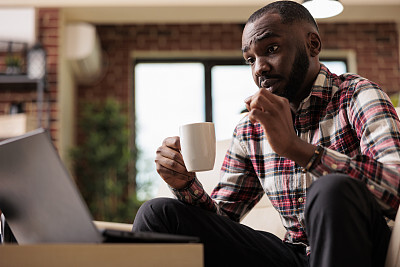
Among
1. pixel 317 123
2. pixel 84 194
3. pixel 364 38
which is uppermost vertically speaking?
pixel 364 38

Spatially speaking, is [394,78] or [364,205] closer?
[364,205]

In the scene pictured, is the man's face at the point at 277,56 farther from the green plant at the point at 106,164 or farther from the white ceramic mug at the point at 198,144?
the green plant at the point at 106,164

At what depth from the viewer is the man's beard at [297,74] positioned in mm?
1229

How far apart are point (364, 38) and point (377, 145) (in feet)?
15.1

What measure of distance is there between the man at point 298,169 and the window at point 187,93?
366 cm

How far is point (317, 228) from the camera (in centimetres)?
79

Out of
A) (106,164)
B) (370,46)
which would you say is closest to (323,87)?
(106,164)

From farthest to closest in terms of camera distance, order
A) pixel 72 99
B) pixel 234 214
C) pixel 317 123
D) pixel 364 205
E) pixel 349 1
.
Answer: pixel 72 99, pixel 349 1, pixel 234 214, pixel 317 123, pixel 364 205

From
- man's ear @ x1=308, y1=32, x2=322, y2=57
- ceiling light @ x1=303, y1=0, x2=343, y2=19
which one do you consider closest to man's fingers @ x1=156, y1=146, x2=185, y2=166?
man's ear @ x1=308, y1=32, x2=322, y2=57

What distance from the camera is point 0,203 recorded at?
3.06 ft

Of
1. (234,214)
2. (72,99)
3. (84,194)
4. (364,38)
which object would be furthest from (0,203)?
(364,38)

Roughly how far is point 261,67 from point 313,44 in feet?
0.64

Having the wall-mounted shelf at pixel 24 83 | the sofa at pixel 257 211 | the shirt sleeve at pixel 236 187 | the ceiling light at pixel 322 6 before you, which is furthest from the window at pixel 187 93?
the shirt sleeve at pixel 236 187

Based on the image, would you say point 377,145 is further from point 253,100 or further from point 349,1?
point 349,1
